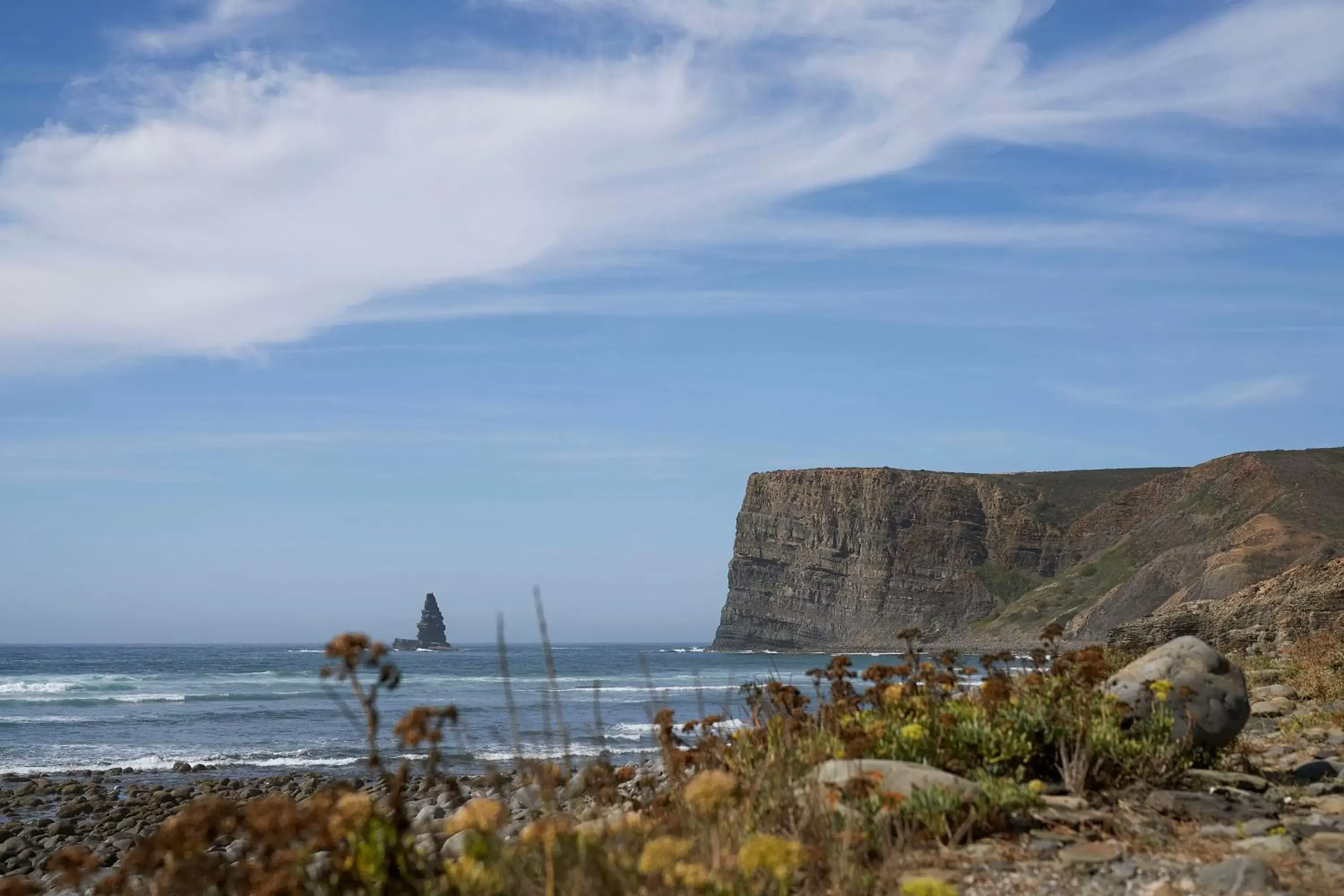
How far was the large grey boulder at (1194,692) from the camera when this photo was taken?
6961mm

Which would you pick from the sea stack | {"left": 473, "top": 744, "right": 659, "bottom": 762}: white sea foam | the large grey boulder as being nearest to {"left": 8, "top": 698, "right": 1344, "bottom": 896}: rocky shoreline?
the large grey boulder

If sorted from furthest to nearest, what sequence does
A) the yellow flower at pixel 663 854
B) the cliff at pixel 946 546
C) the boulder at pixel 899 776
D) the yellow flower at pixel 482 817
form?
1. the cliff at pixel 946 546
2. the boulder at pixel 899 776
3. the yellow flower at pixel 482 817
4. the yellow flower at pixel 663 854

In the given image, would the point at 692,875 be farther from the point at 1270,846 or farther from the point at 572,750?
the point at 572,750

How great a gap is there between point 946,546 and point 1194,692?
305 ft

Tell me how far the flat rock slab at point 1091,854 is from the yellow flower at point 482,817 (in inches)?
106

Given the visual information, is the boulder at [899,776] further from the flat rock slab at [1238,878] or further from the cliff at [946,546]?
the cliff at [946,546]

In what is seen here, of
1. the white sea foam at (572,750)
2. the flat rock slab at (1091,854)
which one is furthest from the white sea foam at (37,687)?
the flat rock slab at (1091,854)

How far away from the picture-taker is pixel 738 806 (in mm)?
4867

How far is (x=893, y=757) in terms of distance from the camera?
250 inches

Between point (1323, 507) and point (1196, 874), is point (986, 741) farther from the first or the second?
point (1323, 507)

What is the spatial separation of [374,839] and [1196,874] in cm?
342

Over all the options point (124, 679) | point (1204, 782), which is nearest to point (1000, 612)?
point (124, 679)

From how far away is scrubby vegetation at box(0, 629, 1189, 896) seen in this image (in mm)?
3605

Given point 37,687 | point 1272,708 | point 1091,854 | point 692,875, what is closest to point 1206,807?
point 1091,854
